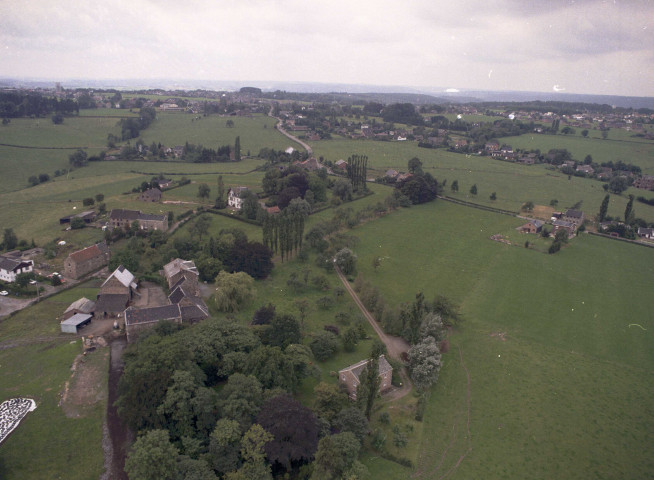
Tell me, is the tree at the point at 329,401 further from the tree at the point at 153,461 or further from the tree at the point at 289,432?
the tree at the point at 153,461

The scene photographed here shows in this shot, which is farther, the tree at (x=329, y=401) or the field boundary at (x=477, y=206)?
the field boundary at (x=477, y=206)

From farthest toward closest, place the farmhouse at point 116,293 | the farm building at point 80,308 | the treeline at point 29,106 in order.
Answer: the treeline at point 29,106, the farmhouse at point 116,293, the farm building at point 80,308

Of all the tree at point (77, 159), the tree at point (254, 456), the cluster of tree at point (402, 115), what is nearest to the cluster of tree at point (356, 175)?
the tree at point (77, 159)

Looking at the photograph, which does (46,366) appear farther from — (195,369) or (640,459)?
(640,459)

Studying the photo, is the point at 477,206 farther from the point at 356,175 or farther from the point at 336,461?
the point at 336,461

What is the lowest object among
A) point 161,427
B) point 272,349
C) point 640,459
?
point 640,459

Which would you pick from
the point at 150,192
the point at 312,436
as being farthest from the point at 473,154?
the point at 312,436

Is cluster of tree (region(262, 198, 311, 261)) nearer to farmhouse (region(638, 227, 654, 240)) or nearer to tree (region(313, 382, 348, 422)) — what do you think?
tree (region(313, 382, 348, 422))
